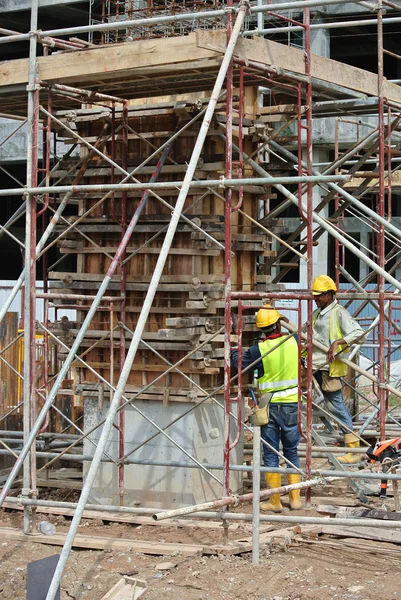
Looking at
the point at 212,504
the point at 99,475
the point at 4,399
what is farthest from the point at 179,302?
the point at 4,399

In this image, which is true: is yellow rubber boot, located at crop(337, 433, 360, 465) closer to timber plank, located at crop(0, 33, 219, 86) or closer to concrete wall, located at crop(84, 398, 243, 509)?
concrete wall, located at crop(84, 398, 243, 509)

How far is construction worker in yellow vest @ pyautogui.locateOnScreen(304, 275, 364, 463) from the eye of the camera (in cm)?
1142

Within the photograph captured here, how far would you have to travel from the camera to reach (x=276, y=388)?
34.5ft

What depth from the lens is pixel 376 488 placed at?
1155cm

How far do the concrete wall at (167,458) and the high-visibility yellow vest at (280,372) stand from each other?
75cm

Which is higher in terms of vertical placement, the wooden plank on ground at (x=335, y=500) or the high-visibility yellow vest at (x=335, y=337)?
the high-visibility yellow vest at (x=335, y=337)

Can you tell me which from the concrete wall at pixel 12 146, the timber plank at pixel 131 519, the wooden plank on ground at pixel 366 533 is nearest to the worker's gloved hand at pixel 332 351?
the wooden plank on ground at pixel 366 533

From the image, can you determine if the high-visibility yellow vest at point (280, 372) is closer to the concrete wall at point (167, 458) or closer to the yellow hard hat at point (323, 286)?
the concrete wall at point (167, 458)

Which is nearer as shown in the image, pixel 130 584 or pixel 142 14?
pixel 130 584

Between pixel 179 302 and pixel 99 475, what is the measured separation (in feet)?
6.86

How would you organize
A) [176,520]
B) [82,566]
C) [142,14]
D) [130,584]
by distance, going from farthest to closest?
[142,14], [176,520], [82,566], [130,584]

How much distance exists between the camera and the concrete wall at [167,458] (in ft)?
35.1

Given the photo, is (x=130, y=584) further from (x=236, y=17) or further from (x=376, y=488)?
(x=236, y=17)

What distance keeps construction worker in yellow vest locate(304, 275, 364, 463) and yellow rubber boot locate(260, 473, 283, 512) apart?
52.4 inches
